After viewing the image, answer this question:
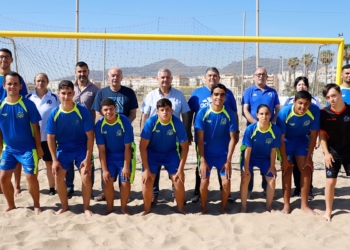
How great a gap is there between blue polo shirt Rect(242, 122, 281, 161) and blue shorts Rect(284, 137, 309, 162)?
27 centimetres

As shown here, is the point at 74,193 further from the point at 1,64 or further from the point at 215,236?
the point at 215,236

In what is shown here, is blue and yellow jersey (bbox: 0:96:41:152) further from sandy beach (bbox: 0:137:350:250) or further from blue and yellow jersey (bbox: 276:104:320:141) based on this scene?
blue and yellow jersey (bbox: 276:104:320:141)

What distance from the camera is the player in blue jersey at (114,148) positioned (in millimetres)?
4570

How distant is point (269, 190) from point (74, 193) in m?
3.01

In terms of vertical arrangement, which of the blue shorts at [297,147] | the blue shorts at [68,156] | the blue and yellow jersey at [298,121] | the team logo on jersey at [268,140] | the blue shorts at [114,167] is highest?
the blue and yellow jersey at [298,121]

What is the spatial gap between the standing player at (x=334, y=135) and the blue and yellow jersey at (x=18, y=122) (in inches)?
147

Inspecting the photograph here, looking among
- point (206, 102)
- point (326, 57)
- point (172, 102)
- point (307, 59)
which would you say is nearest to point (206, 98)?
point (206, 102)

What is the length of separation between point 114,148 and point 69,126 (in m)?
0.64

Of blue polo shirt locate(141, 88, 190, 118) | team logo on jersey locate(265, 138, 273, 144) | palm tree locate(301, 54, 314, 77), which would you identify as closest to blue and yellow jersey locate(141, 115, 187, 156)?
blue polo shirt locate(141, 88, 190, 118)

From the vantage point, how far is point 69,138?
4.61m

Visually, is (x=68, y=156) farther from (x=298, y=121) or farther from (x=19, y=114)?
(x=298, y=121)

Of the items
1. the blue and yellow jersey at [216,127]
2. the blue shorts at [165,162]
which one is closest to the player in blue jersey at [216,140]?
the blue and yellow jersey at [216,127]

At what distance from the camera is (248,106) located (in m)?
5.47

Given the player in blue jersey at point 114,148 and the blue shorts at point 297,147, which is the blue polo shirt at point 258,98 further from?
the player in blue jersey at point 114,148
